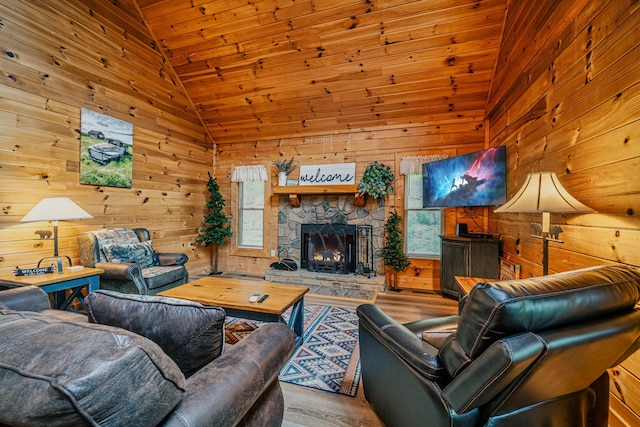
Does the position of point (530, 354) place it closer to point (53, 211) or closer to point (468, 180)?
point (468, 180)

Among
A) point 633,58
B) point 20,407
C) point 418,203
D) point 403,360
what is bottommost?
point 403,360

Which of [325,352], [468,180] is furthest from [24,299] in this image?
[468,180]

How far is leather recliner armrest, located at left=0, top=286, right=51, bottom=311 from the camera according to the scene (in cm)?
157

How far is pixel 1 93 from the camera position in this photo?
8.86 feet

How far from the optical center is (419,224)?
452 cm

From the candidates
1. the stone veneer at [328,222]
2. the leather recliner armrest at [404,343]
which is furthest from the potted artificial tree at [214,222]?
the leather recliner armrest at [404,343]

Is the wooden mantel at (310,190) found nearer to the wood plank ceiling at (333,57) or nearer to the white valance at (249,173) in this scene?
the white valance at (249,173)

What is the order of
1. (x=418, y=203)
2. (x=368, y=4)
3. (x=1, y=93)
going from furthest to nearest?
(x=418, y=203) < (x=368, y=4) < (x=1, y=93)

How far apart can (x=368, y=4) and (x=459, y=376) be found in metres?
3.86

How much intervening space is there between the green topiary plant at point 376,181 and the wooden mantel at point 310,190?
143 mm

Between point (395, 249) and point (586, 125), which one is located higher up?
point (586, 125)

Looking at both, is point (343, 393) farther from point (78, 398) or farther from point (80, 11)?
point (80, 11)

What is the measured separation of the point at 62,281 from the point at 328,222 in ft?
11.4

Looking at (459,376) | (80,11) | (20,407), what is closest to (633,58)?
(459,376)
